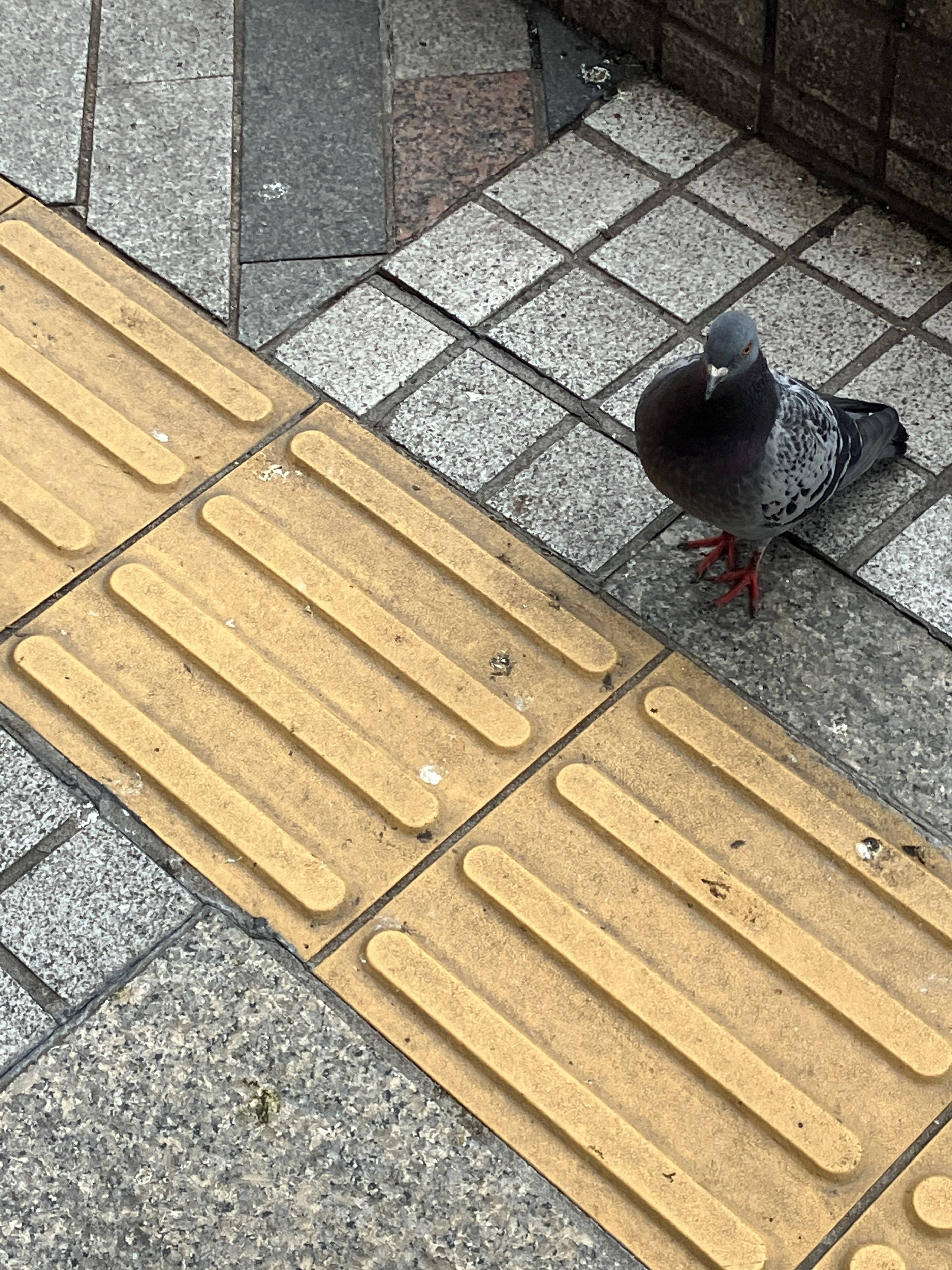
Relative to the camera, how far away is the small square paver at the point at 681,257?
12.2 feet

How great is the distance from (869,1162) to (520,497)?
164 centimetres

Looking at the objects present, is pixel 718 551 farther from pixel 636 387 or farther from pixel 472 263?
pixel 472 263

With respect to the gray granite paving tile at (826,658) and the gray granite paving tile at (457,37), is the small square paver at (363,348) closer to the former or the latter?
the gray granite paving tile at (826,658)

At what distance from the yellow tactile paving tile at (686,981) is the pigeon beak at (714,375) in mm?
700

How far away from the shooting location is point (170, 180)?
156 inches

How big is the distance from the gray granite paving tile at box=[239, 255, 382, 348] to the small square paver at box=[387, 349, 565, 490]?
16.1 inches

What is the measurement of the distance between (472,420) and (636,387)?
420 mm

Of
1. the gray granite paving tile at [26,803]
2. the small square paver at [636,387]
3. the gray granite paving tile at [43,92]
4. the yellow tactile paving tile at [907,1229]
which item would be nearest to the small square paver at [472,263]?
the small square paver at [636,387]

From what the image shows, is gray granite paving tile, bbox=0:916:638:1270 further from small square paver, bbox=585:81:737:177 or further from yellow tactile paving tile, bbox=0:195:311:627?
small square paver, bbox=585:81:737:177

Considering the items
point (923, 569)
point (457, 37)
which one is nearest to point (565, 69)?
point (457, 37)

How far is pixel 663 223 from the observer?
3865 mm

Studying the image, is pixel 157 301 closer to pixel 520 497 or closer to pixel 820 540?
pixel 520 497

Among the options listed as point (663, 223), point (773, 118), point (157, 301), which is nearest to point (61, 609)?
point (157, 301)

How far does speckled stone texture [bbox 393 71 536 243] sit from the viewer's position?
3936 millimetres
